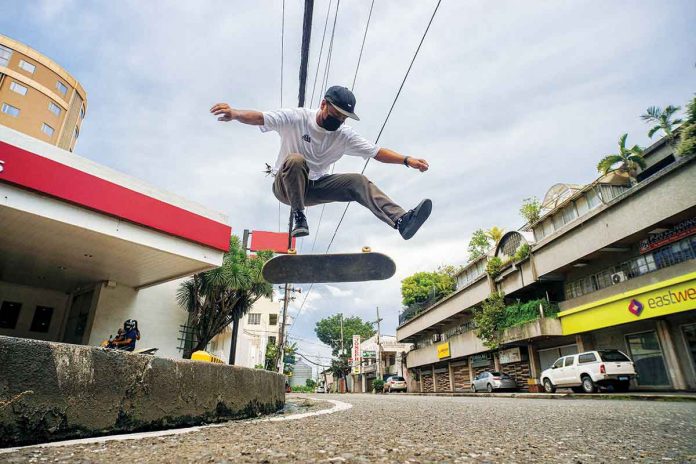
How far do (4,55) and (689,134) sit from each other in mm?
59013

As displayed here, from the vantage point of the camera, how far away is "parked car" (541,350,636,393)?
13.1m

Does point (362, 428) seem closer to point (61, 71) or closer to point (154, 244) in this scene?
point (154, 244)

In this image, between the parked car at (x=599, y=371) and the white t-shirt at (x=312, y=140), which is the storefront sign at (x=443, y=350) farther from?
the white t-shirt at (x=312, y=140)

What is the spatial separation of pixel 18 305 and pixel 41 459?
711 inches

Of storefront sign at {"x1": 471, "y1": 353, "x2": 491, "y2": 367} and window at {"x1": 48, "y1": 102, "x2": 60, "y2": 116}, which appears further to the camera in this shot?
window at {"x1": 48, "y1": 102, "x2": 60, "y2": 116}

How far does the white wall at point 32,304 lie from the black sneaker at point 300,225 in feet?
51.9

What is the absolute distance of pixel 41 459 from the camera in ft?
6.69

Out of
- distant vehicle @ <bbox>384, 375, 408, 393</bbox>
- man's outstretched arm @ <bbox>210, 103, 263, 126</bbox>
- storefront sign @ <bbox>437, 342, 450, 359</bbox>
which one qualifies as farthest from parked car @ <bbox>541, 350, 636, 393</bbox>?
distant vehicle @ <bbox>384, 375, 408, 393</bbox>

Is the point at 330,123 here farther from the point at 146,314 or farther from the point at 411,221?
the point at 146,314

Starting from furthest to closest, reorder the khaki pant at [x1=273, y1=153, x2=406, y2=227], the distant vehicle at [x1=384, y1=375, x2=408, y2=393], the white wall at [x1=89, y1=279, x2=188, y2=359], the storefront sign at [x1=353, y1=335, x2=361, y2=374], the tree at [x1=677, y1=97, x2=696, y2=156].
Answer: the storefront sign at [x1=353, y1=335, x2=361, y2=374], the distant vehicle at [x1=384, y1=375, x2=408, y2=393], the white wall at [x1=89, y1=279, x2=188, y2=359], the tree at [x1=677, y1=97, x2=696, y2=156], the khaki pant at [x1=273, y1=153, x2=406, y2=227]

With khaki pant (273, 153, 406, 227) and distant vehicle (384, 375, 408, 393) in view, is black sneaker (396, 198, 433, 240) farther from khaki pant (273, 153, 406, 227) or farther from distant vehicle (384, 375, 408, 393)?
distant vehicle (384, 375, 408, 393)

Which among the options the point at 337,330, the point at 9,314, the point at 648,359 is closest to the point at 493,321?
the point at 648,359

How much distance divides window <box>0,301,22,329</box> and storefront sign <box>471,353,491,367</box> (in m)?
24.5

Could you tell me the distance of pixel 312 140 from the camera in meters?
4.45
